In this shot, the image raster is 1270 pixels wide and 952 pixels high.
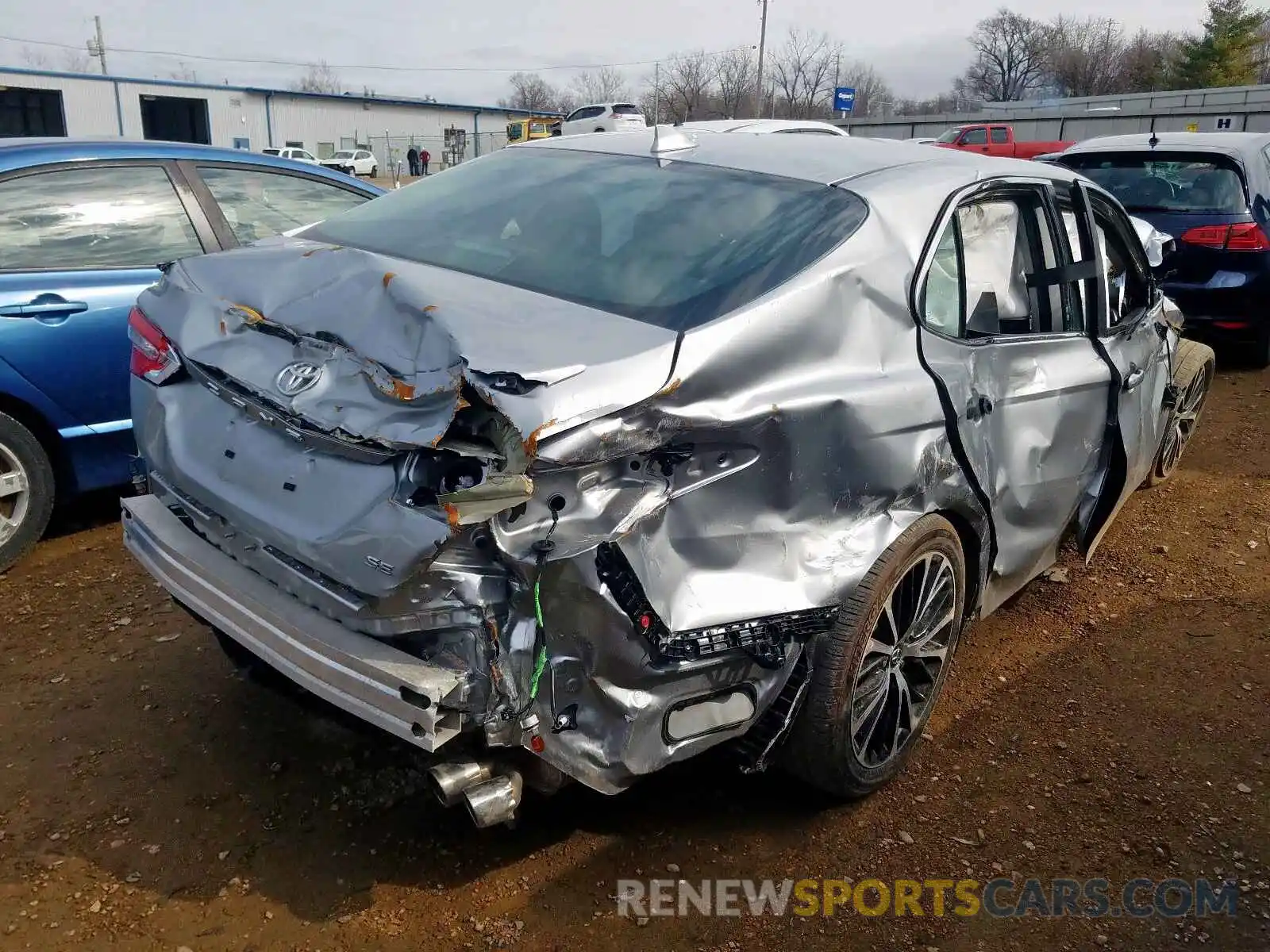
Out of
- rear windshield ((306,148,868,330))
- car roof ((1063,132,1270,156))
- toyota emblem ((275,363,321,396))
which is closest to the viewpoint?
toyota emblem ((275,363,321,396))

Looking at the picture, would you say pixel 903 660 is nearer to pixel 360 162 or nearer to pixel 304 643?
pixel 304 643

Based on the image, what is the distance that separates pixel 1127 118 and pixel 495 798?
33.6m

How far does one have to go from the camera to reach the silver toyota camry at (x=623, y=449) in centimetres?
202

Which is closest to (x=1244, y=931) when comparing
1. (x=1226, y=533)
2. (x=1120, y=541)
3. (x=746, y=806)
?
(x=746, y=806)

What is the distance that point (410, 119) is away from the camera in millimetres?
61281

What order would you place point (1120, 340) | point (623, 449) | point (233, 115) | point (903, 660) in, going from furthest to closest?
point (233, 115), point (1120, 340), point (903, 660), point (623, 449)

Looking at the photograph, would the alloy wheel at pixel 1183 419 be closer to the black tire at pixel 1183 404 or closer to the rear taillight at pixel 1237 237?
the black tire at pixel 1183 404

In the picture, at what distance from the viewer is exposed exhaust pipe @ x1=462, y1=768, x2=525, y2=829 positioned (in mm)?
2139

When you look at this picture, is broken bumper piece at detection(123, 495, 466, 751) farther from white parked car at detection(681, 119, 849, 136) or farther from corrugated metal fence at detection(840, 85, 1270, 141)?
corrugated metal fence at detection(840, 85, 1270, 141)

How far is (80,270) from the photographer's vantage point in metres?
4.26

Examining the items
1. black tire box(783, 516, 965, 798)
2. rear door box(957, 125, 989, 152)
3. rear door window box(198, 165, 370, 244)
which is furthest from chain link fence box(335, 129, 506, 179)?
black tire box(783, 516, 965, 798)

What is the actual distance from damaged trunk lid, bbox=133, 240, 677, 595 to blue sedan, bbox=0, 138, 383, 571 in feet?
5.07

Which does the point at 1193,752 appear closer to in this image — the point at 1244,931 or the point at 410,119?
the point at 1244,931

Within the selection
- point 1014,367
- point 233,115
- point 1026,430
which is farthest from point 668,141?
point 233,115
